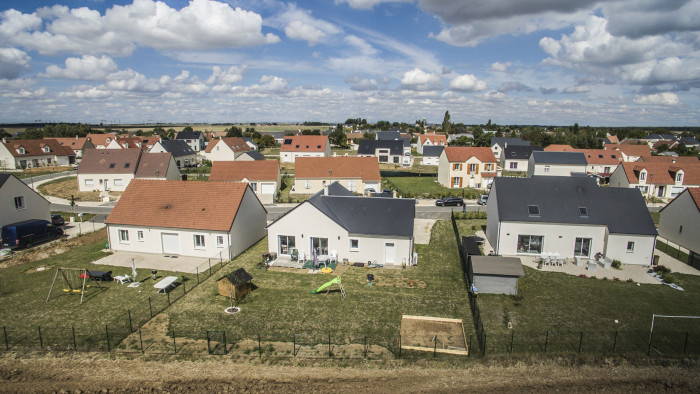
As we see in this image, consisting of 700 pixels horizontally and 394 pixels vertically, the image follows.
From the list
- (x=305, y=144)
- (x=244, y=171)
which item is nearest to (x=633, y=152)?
(x=305, y=144)

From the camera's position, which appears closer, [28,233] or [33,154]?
[28,233]

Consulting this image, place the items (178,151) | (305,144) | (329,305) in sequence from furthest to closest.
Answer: (305,144) < (178,151) < (329,305)

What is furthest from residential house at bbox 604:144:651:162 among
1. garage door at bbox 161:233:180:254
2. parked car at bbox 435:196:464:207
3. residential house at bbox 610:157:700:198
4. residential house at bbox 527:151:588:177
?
garage door at bbox 161:233:180:254

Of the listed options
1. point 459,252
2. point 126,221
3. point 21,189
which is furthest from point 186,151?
point 459,252

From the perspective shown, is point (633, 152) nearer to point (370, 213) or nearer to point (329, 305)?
point (370, 213)

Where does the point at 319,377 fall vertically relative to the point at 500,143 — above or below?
below

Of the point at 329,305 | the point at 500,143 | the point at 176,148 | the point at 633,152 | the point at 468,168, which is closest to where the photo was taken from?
the point at 329,305

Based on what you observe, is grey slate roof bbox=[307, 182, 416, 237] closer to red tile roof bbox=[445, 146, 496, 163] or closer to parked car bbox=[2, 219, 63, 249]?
parked car bbox=[2, 219, 63, 249]
